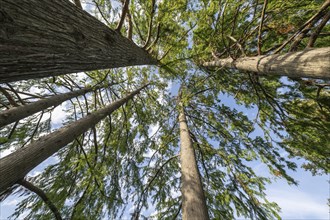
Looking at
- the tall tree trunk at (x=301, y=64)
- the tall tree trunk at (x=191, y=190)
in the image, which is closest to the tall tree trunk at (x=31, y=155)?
the tall tree trunk at (x=191, y=190)

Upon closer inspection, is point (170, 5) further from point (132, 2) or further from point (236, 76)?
point (236, 76)

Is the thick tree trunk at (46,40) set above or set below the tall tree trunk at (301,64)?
below

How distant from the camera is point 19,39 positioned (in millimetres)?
1120

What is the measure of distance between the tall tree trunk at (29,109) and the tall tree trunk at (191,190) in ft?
9.91

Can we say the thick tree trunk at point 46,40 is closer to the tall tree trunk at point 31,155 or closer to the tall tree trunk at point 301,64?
the tall tree trunk at point 31,155

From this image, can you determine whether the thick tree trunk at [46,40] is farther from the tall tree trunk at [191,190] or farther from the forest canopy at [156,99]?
the tall tree trunk at [191,190]

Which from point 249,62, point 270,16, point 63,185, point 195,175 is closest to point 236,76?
point 270,16

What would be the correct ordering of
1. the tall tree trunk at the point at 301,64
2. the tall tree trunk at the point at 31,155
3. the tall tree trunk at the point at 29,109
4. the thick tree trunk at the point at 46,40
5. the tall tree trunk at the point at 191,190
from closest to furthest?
1. the thick tree trunk at the point at 46,40
2. the tall tree trunk at the point at 301,64
3. the tall tree trunk at the point at 31,155
4. the tall tree trunk at the point at 191,190
5. the tall tree trunk at the point at 29,109

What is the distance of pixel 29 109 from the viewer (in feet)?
12.4

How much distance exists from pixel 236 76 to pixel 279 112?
1.87 meters

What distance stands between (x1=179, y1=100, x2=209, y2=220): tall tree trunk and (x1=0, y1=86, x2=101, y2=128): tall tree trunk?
9.91 feet

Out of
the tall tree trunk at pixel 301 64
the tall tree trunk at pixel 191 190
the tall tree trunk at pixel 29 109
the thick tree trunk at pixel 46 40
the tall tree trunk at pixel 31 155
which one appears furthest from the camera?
the tall tree trunk at pixel 29 109

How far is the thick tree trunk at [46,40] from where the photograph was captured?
1071 mm

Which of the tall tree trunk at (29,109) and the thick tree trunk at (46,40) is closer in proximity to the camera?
the thick tree trunk at (46,40)
